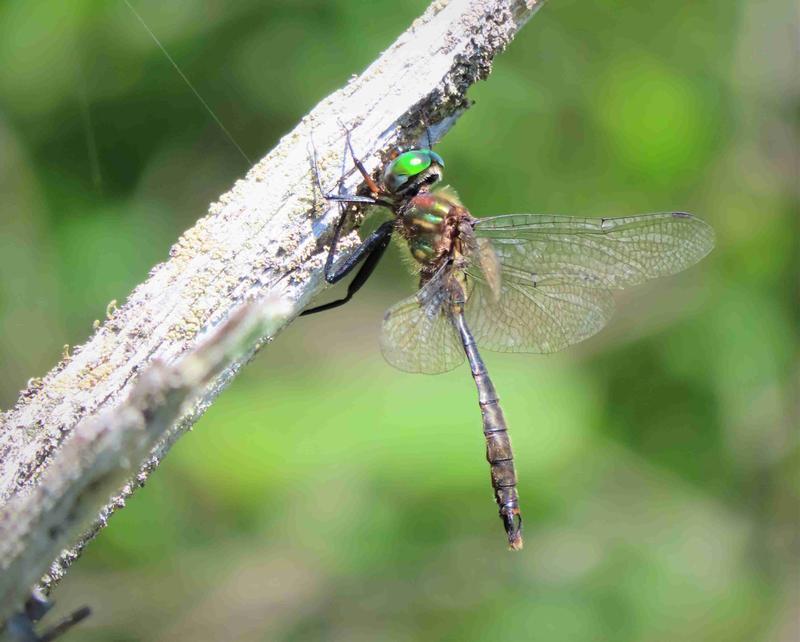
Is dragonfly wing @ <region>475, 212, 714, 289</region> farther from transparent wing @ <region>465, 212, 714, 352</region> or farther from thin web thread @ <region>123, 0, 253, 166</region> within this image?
thin web thread @ <region>123, 0, 253, 166</region>

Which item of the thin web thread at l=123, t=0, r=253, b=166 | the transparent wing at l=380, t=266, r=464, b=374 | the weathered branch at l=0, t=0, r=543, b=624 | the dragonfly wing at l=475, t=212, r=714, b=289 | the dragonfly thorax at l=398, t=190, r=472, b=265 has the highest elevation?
the dragonfly wing at l=475, t=212, r=714, b=289

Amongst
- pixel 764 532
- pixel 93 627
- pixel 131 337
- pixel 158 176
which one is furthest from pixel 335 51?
pixel 764 532

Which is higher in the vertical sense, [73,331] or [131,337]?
[73,331]

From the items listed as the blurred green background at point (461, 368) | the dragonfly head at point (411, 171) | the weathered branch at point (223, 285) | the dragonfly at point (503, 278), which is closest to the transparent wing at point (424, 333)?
the dragonfly at point (503, 278)

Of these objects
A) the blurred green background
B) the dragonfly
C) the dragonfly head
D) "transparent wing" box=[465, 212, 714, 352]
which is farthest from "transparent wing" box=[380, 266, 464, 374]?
the dragonfly head

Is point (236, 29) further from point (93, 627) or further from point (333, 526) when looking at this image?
point (93, 627)

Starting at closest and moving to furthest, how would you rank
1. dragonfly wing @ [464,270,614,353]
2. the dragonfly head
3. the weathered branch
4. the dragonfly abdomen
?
the weathered branch < the dragonfly head < the dragonfly abdomen < dragonfly wing @ [464,270,614,353]

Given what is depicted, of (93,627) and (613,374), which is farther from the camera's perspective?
(613,374)

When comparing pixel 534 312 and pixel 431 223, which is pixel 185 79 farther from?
pixel 534 312

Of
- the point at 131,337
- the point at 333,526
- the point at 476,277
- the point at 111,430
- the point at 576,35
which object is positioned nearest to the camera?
the point at 111,430
